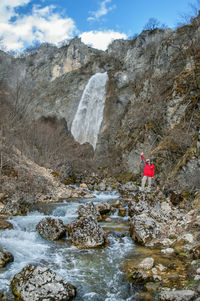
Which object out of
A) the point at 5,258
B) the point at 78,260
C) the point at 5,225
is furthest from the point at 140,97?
the point at 5,258

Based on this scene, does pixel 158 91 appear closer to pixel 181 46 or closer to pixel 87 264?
pixel 181 46

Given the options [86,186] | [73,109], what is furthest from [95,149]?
[86,186]

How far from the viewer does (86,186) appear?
20.7m

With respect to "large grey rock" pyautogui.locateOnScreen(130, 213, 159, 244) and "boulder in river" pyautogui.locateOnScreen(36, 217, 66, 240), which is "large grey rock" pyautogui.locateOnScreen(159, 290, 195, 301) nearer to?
"large grey rock" pyautogui.locateOnScreen(130, 213, 159, 244)

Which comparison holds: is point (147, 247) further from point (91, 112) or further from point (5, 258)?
point (91, 112)

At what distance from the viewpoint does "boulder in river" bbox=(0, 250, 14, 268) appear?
5.61 meters

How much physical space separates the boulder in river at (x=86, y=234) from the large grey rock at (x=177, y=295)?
324cm

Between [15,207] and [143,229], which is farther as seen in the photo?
[15,207]

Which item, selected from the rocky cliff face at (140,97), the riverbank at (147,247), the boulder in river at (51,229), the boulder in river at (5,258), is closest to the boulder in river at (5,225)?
the riverbank at (147,247)

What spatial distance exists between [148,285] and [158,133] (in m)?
18.1

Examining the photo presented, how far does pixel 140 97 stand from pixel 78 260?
26.9 m

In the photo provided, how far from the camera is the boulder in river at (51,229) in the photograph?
764 cm

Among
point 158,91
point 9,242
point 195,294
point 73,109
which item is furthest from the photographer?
point 73,109

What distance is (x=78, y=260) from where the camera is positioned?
6.03 meters
